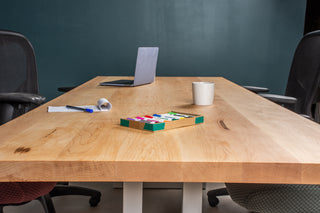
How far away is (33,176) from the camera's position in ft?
2.56

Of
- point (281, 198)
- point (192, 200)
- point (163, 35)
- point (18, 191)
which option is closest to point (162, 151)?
point (192, 200)

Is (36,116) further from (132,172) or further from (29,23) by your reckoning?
(29,23)

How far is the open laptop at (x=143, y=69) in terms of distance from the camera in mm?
2150

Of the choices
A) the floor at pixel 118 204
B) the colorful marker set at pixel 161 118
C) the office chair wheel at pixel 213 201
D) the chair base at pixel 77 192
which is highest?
the colorful marker set at pixel 161 118

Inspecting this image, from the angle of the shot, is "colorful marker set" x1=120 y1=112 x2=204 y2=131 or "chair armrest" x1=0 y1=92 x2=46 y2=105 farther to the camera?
"chair armrest" x1=0 y1=92 x2=46 y2=105

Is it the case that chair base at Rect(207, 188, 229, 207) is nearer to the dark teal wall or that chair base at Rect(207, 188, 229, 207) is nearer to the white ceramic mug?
the white ceramic mug

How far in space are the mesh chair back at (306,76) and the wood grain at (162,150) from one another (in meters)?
0.82

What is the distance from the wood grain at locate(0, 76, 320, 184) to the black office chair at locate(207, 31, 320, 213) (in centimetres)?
21

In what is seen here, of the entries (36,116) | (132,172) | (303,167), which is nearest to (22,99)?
(36,116)

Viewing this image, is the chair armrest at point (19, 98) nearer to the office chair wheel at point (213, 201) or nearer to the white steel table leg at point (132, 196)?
the white steel table leg at point (132, 196)

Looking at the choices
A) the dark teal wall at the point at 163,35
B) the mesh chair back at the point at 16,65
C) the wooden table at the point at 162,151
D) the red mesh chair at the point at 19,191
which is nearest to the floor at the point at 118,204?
the mesh chair back at the point at 16,65

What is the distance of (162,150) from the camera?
0.86 m

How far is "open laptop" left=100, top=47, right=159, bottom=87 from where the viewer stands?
2.15 m

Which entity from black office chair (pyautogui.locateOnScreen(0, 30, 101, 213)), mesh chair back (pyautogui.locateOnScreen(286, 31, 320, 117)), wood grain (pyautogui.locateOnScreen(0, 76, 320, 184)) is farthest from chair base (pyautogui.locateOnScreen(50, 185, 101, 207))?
mesh chair back (pyautogui.locateOnScreen(286, 31, 320, 117))
